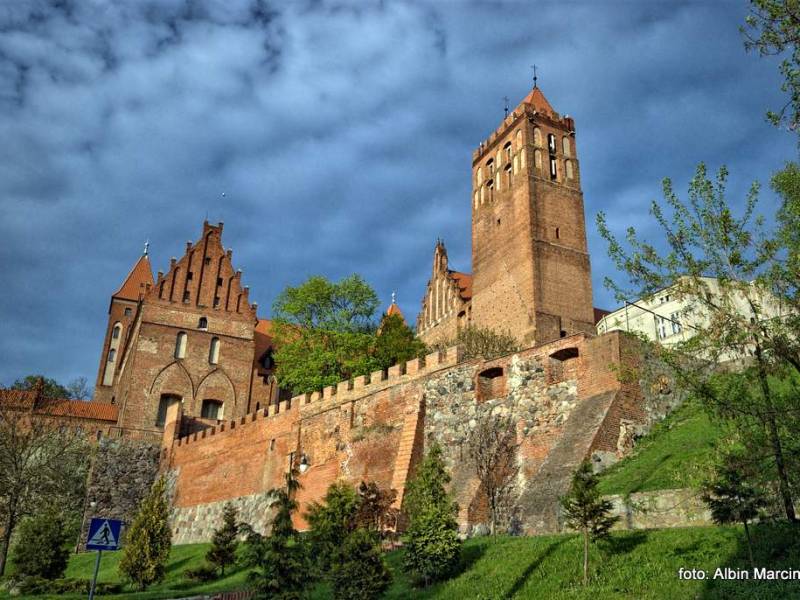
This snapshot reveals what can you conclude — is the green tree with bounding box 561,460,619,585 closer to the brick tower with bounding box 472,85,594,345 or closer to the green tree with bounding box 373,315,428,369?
the brick tower with bounding box 472,85,594,345

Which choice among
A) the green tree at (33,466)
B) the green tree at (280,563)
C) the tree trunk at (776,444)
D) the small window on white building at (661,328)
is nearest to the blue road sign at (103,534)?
the green tree at (280,563)

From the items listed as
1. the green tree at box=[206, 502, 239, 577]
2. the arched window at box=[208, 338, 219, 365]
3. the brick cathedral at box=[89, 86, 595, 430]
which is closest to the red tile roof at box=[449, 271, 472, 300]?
the brick cathedral at box=[89, 86, 595, 430]

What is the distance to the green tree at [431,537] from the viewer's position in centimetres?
1564

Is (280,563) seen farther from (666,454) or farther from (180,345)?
(180,345)

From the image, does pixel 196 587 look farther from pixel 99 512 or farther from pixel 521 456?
pixel 99 512

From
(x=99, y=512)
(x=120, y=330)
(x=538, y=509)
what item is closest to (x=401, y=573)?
(x=538, y=509)

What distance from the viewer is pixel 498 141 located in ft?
145

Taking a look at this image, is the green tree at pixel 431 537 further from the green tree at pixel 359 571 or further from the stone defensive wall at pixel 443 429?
the stone defensive wall at pixel 443 429

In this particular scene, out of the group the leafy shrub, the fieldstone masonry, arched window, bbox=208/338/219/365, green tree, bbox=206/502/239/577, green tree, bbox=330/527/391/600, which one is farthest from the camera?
arched window, bbox=208/338/219/365

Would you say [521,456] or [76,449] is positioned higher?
[76,449]

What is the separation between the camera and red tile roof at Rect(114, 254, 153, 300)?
61.7 m

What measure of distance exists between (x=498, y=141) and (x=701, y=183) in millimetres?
Answer: 32576

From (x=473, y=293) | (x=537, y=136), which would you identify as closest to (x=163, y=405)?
(x=473, y=293)

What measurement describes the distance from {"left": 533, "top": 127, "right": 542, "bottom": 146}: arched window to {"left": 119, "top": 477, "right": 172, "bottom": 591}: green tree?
1118 inches
